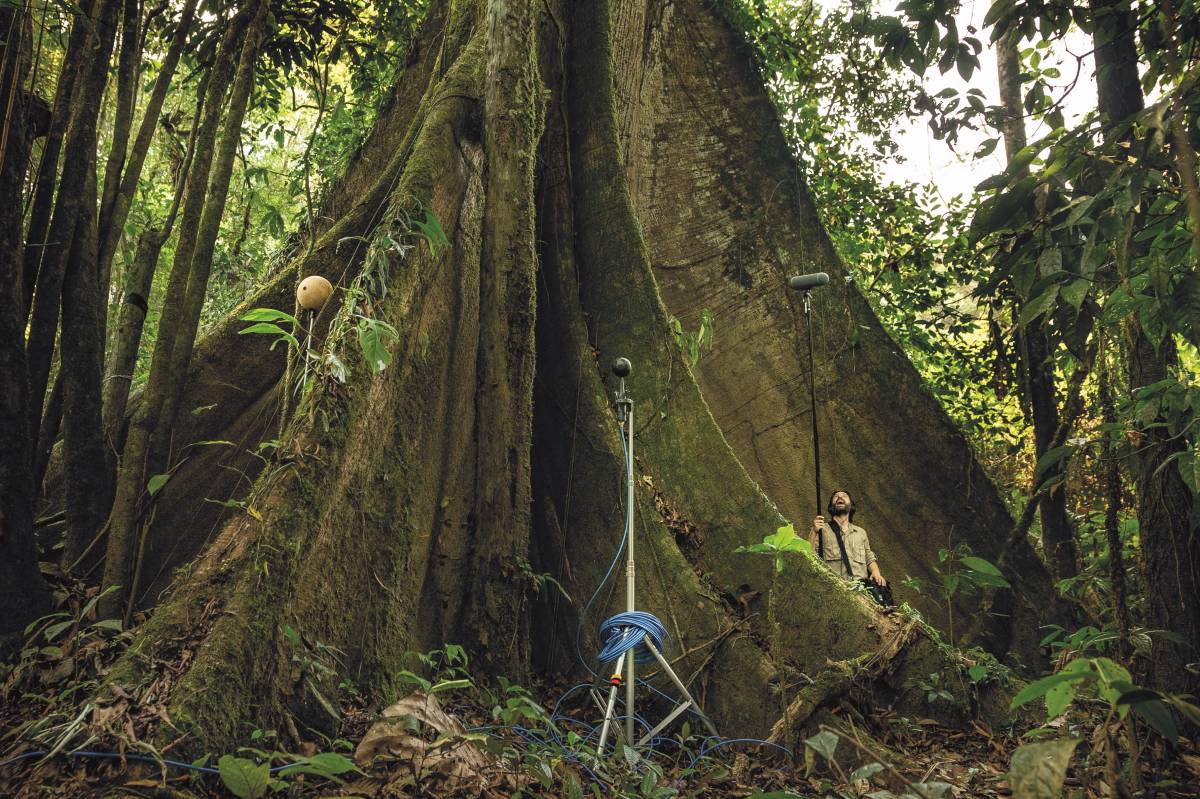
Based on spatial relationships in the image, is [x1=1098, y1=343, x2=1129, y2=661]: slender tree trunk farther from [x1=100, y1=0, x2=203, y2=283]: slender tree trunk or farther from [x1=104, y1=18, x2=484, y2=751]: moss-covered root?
[x1=100, y1=0, x2=203, y2=283]: slender tree trunk

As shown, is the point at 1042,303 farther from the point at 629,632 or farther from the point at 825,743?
the point at 629,632

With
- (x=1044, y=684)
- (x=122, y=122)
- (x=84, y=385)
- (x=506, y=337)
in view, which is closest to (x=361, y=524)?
(x=84, y=385)

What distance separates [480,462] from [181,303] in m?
1.32

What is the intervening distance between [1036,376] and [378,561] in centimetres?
548

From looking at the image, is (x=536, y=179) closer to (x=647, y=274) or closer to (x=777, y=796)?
(x=647, y=274)

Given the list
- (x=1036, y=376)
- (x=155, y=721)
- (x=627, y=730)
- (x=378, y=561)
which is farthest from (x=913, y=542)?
(x=155, y=721)

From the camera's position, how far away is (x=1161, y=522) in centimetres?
327

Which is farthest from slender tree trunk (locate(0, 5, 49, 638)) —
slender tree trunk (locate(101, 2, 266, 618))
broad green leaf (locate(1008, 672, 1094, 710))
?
broad green leaf (locate(1008, 672, 1094, 710))

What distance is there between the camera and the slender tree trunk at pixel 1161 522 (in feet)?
10.4

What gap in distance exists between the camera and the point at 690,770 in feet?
8.71

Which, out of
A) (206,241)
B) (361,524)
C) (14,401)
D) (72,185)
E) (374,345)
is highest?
(72,185)

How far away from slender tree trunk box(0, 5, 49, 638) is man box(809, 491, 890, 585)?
13.2ft

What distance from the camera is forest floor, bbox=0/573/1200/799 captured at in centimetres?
172

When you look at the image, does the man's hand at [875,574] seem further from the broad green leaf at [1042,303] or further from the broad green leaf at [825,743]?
the broad green leaf at [825,743]
